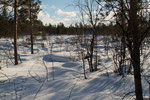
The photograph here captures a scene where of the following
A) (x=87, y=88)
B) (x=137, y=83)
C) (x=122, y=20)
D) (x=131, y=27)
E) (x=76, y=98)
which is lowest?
(x=87, y=88)

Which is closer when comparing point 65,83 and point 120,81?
point 65,83

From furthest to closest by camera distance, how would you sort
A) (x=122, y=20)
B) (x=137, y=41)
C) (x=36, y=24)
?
(x=36, y=24) → (x=122, y=20) → (x=137, y=41)

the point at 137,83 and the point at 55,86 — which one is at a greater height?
the point at 137,83

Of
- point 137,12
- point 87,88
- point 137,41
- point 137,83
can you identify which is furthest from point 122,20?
point 87,88

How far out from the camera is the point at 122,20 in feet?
8.11

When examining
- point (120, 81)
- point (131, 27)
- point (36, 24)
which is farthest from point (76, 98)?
point (36, 24)

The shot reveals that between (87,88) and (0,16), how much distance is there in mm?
6416

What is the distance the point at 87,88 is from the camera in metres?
4.05

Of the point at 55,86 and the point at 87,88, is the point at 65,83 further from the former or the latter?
the point at 87,88

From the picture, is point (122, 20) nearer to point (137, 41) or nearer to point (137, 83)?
point (137, 41)

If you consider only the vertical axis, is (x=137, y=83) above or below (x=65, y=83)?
above

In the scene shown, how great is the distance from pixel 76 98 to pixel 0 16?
670cm

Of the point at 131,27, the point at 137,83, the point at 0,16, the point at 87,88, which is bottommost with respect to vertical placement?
the point at 87,88

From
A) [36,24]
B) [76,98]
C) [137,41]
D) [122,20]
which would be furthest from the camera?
[36,24]
